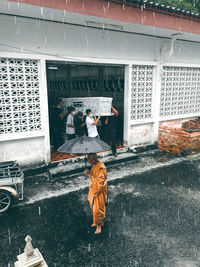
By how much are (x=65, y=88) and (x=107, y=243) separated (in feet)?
29.4

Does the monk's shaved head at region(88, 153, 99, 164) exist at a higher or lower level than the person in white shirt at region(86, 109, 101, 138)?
lower

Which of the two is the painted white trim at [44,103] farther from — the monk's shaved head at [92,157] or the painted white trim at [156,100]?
the painted white trim at [156,100]

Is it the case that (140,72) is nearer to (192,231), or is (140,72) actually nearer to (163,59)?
(163,59)

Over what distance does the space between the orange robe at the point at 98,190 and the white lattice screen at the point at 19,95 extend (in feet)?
10.8

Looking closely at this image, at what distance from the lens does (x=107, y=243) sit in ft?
12.8

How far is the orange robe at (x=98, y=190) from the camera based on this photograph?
13.2ft

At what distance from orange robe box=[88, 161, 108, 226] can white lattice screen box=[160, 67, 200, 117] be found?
6.10 m

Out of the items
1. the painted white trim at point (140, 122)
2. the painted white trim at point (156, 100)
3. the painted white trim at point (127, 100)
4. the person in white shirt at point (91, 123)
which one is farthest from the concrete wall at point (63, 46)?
the person in white shirt at point (91, 123)

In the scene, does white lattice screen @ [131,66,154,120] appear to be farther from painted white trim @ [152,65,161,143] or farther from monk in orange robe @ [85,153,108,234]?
monk in orange robe @ [85,153,108,234]

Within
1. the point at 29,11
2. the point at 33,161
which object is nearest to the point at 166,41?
the point at 29,11

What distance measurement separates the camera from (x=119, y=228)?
14.2 feet

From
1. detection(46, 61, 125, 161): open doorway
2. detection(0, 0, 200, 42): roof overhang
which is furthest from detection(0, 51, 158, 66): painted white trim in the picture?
detection(46, 61, 125, 161): open doorway

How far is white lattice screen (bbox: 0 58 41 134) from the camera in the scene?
595 cm

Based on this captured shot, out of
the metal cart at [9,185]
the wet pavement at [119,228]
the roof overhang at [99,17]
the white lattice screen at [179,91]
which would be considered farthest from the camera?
the white lattice screen at [179,91]
